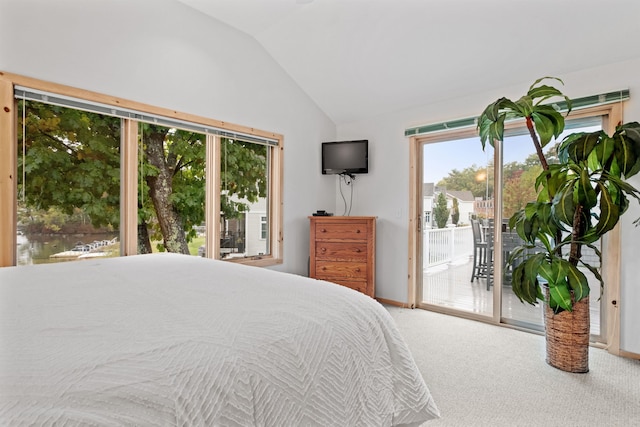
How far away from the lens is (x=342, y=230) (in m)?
3.70

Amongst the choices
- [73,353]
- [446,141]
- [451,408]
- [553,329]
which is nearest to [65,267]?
[73,353]

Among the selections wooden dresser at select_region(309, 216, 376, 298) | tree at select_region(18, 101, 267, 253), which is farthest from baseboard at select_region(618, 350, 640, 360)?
tree at select_region(18, 101, 267, 253)

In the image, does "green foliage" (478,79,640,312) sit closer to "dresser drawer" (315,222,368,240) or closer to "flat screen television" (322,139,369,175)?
"dresser drawer" (315,222,368,240)

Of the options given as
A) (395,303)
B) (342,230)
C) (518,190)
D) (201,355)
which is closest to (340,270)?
(342,230)

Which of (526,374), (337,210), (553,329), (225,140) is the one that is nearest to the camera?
(526,374)

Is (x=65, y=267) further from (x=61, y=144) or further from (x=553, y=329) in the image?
(x=553, y=329)

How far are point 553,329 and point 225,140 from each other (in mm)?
3160

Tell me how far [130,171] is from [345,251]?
7.23 feet

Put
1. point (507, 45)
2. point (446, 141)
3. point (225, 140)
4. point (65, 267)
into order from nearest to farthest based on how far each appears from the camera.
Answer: point (65, 267), point (507, 45), point (225, 140), point (446, 141)

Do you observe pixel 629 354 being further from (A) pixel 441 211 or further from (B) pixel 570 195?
(A) pixel 441 211

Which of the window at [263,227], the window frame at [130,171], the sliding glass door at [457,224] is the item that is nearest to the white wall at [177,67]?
the window frame at [130,171]

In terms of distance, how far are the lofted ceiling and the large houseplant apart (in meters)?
0.63

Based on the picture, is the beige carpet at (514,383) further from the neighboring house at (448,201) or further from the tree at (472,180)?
the tree at (472,180)

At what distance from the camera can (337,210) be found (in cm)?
439
